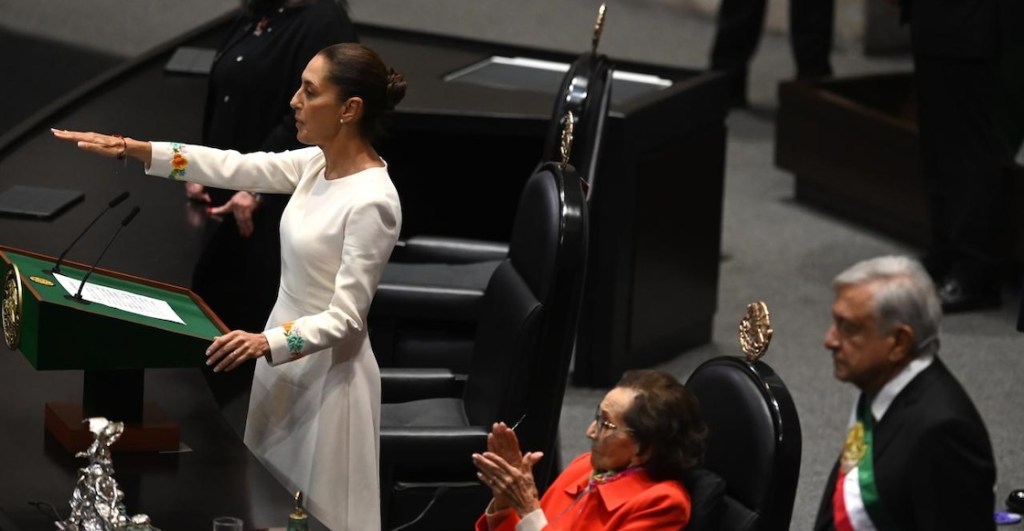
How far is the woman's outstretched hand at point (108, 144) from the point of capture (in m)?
3.23

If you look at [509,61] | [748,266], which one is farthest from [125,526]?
[748,266]

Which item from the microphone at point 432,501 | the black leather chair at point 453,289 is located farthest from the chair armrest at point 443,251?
the microphone at point 432,501

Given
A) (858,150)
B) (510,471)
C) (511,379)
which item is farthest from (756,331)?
(858,150)

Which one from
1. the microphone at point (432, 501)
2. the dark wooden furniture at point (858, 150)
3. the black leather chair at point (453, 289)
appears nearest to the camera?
the microphone at point (432, 501)

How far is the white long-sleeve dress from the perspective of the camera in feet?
10.0

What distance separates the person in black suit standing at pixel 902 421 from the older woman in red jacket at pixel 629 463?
420mm

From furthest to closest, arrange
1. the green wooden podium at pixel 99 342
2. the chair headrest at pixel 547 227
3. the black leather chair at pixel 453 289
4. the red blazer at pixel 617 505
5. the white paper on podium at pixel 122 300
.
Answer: the black leather chair at pixel 453 289
the chair headrest at pixel 547 227
the white paper on podium at pixel 122 300
the green wooden podium at pixel 99 342
the red blazer at pixel 617 505

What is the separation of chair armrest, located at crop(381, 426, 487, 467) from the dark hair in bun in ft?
2.02

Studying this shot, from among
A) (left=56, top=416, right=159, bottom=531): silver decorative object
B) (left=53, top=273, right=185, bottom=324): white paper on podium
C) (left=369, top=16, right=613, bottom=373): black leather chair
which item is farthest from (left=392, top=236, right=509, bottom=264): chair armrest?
(left=56, top=416, right=159, bottom=531): silver decorative object

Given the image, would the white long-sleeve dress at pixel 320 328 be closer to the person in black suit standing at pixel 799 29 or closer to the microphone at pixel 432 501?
the microphone at pixel 432 501

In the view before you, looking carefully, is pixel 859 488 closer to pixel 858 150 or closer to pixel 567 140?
pixel 567 140

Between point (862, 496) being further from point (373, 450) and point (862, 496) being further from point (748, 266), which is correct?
point (748, 266)

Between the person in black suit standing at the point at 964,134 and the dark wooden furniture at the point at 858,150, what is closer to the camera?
the person in black suit standing at the point at 964,134

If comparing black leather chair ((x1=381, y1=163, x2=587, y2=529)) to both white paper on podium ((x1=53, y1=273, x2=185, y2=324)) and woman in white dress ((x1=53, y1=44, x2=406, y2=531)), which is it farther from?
white paper on podium ((x1=53, y1=273, x2=185, y2=324))
